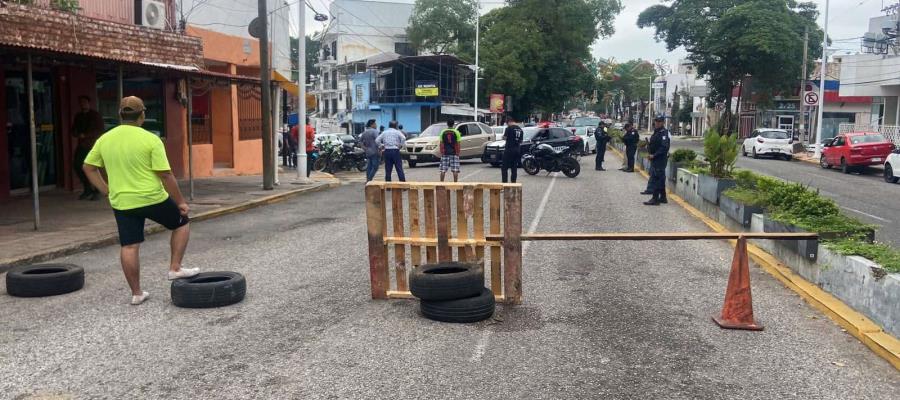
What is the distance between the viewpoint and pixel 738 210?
1084 cm

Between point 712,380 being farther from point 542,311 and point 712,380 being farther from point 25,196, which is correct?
point 25,196

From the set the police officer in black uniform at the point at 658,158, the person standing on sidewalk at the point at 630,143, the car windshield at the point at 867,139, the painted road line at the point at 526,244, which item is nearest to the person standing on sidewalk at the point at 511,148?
the painted road line at the point at 526,244

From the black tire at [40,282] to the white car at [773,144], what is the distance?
1476 inches

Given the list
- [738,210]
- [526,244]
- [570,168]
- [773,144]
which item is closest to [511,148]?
[570,168]

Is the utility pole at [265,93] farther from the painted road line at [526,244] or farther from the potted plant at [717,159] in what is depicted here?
the potted plant at [717,159]

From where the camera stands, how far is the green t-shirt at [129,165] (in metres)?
6.56

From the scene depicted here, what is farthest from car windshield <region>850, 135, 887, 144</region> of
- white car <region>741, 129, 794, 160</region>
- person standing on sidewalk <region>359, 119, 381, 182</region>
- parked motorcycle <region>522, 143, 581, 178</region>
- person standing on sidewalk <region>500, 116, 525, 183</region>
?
person standing on sidewalk <region>359, 119, 381, 182</region>

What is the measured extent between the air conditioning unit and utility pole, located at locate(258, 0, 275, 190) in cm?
236

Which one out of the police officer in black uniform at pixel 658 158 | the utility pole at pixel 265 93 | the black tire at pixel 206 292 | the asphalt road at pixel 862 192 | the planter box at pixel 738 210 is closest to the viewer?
the black tire at pixel 206 292

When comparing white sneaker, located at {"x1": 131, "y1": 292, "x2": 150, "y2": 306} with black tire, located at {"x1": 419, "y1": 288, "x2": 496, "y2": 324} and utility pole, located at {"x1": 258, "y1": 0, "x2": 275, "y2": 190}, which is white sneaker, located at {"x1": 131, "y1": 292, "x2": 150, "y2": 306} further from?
utility pole, located at {"x1": 258, "y1": 0, "x2": 275, "y2": 190}

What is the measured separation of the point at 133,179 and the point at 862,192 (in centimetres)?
1974

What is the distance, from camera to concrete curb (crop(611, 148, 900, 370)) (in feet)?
18.4

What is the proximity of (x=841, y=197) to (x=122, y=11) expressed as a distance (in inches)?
696

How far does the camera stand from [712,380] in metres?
4.99
